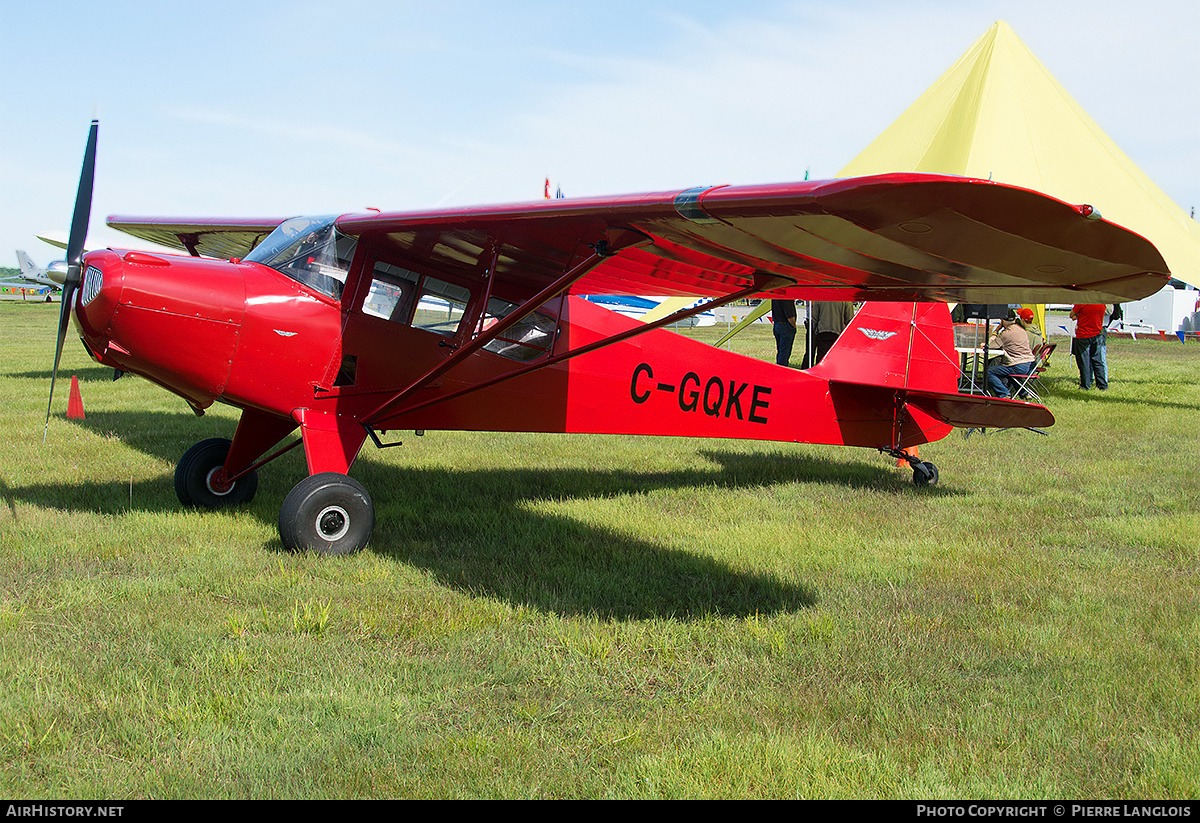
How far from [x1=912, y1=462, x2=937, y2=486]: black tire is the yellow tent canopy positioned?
8.30m

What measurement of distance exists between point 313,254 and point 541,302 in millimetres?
1823

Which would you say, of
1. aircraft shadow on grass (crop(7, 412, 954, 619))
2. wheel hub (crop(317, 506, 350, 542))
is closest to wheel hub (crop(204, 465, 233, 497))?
aircraft shadow on grass (crop(7, 412, 954, 619))

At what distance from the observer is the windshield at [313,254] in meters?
5.55

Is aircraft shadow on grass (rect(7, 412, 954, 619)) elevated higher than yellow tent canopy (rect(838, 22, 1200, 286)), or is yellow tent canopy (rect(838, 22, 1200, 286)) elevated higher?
yellow tent canopy (rect(838, 22, 1200, 286))

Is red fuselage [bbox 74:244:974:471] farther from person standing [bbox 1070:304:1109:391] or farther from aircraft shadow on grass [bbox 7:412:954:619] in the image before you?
person standing [bbox 1070:304:1109:391]

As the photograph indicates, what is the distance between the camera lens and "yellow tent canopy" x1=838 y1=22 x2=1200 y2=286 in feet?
46.6

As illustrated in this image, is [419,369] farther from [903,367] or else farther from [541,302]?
[903,367]

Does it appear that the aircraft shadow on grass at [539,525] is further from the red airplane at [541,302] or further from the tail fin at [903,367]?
the tail fin at [903,367]

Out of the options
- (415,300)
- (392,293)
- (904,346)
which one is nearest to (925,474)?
(904,346)

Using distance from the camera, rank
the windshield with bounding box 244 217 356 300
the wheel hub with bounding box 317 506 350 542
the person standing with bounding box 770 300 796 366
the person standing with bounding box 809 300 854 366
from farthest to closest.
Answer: the person standing with bounding box 770 300 796 366
the person standing with bounding box 809 300 854 366
the windshield with bounding box 244 217 356 300
the wheel hub with bounding box 317 506 350 542

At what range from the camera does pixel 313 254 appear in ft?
18.4

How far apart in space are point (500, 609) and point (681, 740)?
1.47 metres
